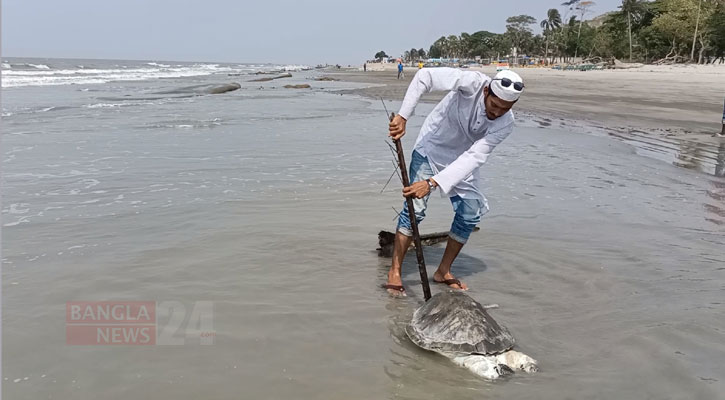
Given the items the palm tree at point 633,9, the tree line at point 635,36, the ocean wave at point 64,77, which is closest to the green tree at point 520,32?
the tree line at point 635,36

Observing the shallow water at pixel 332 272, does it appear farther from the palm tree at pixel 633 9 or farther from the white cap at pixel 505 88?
the palm tree at pixel 633 9

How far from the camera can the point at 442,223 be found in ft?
17.7

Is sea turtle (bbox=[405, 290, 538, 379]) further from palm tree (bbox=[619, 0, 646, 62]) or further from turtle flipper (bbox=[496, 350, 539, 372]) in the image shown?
palm tree (bbox=[619, 0, 646, 62])

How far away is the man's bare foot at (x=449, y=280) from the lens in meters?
3.82

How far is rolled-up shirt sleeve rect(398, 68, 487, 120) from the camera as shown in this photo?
3.40 m

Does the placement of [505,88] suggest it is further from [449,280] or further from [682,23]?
[682,23]

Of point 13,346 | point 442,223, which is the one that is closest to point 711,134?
point 442,223

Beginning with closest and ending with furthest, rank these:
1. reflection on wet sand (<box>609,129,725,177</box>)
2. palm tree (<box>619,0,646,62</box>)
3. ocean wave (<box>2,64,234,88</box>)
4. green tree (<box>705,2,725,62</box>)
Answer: reflection on wet sand (<box>609,129,725,177</box>), ocean wave (<box>2,64,234,88</box>), green tree (<box>705,2,725,62</box>), palm tree (<box>619,0,646,62</box>)

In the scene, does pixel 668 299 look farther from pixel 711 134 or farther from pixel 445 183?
pixel 711 134

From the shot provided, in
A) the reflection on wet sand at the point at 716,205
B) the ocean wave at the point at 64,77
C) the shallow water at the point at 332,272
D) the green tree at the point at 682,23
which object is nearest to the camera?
the shallow water at the point at 332,272

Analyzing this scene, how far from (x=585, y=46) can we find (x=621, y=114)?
77.1 metres

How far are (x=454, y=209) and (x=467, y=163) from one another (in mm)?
499

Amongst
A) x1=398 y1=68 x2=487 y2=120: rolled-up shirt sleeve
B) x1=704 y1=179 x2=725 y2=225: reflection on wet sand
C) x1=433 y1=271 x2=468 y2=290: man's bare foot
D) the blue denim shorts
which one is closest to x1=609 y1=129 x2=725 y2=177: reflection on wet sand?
x1=704 y1=179 x2=725 y2=225: reflection on wet sand

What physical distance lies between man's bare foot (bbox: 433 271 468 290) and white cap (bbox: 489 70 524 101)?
4.73ft
